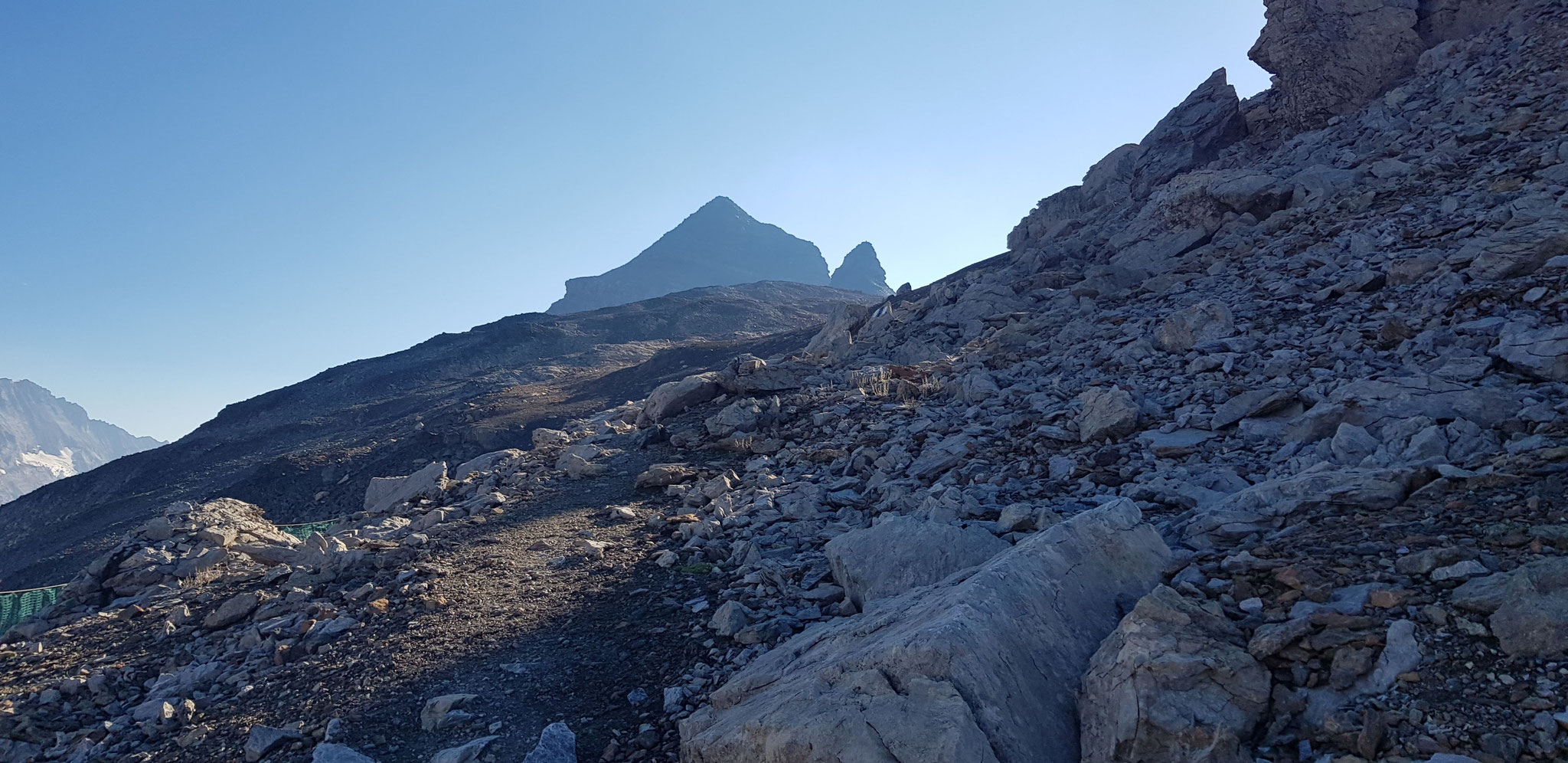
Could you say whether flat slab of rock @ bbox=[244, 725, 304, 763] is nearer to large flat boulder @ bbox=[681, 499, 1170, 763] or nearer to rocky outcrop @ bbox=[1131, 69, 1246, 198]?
large flat boulder @ bbox=[681, 499, 1170, 763]

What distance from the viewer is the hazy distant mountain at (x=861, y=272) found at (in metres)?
104

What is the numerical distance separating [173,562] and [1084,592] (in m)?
9.17

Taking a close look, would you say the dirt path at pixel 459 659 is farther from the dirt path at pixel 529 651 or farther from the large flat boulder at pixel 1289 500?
the large flat boulder at pixel 1289 500

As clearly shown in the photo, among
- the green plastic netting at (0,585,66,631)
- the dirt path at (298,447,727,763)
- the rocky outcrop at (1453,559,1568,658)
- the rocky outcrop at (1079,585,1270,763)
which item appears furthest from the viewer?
the green plastic netting at (0,585,66,631)

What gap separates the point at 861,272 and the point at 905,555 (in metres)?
104

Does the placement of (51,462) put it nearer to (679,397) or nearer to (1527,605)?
(679,397)

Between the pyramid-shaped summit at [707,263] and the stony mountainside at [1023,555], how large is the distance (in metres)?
81.4

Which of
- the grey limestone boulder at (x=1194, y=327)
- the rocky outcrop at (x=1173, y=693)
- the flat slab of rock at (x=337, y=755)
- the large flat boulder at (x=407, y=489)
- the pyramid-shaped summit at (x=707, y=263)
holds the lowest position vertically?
the rocky outcrop at (x=1173, y=693)

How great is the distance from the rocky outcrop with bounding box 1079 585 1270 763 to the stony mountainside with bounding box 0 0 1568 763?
1cm

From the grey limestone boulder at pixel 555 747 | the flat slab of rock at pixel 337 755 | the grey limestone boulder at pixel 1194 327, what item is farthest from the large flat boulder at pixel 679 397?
the grey limestone boulder at pixel 555 747

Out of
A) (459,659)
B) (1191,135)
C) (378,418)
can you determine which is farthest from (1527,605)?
(378,418)

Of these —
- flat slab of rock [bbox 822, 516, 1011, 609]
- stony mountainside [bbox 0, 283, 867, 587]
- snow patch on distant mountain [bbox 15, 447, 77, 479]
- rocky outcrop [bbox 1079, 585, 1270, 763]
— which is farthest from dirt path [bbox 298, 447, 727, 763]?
snow patch on distant mountain [bbox 15, 447, 77, 479]

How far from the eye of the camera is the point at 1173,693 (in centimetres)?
308

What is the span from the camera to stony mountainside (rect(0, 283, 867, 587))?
2492 centimetres
